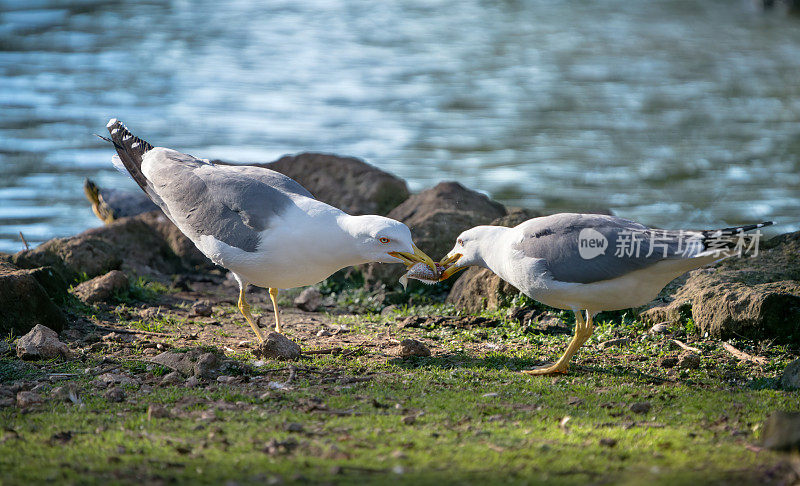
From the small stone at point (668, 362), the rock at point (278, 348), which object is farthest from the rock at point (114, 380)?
the small stone at point (668, 362)

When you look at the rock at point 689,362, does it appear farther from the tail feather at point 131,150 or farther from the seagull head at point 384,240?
the tail feather at point 131,150

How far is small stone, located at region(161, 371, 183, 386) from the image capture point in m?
5.78

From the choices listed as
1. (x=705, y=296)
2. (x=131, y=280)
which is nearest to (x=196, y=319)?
(x=131, y=280)

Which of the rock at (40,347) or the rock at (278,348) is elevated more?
the rock at (40,347)

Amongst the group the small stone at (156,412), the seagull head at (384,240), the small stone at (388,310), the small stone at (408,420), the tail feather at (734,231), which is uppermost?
the tail feather at (734,231)

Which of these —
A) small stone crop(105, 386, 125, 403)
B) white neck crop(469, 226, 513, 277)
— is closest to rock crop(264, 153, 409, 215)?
white neck crop(469, 226, 513, 277)

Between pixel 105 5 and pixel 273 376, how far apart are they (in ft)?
92.7

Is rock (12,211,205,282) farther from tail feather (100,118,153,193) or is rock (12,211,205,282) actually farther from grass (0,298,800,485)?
grass (0,298,800,485)

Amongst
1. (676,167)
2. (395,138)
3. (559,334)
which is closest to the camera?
(559,334)

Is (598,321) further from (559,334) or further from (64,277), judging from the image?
(64,277)

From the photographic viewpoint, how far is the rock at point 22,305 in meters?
6.80

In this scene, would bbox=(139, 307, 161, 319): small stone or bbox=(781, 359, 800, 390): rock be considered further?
bbox=(139, 307, 161, 319): small stone

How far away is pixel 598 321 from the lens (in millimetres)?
7617

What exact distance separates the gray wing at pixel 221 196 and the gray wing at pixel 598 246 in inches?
77.5
